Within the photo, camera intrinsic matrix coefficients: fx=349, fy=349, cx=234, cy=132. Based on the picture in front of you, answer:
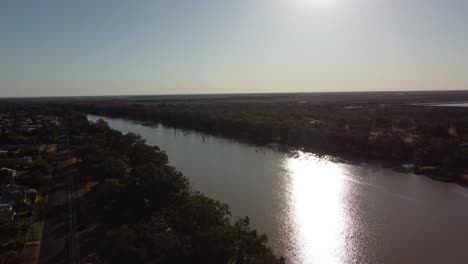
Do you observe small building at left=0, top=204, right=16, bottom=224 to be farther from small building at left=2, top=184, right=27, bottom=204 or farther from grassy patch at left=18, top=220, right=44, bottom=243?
small building at left=2, top=184, right=27, bottom=204

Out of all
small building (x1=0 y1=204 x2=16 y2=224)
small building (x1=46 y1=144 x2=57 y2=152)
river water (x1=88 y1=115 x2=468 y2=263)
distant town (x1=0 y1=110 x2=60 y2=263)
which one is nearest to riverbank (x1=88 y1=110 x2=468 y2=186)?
river water (x1=88 y1=115 x2=468 y2=263)

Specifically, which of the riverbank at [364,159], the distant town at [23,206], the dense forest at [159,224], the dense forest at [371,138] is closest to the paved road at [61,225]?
the distant town at [23,206]

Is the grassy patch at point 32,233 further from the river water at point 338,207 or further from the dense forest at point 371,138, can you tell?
the dense forest at point 371,138

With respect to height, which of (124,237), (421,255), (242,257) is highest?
(124,237)

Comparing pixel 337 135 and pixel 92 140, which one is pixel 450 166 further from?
pixel 92 140

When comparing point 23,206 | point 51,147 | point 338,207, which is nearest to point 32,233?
point 23,206

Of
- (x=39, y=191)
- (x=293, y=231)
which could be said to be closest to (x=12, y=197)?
(x=39, y=191)
